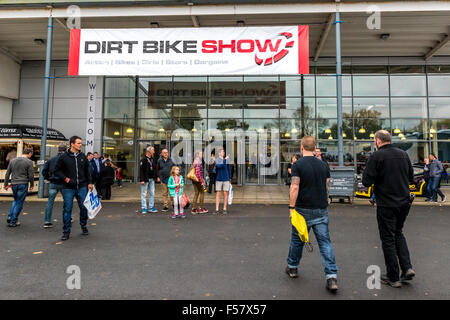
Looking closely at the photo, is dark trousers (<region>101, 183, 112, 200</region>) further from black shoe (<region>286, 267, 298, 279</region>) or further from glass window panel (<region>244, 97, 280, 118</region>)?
glass window panel (<region>244, 97, 280, 118</region>)

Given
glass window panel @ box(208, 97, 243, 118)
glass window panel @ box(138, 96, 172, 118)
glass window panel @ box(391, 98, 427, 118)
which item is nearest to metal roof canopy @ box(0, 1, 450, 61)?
glass window panel @ box(391, 98, 427, 118)

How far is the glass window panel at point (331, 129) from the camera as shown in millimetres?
17125

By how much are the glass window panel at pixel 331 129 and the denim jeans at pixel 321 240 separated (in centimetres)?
1471

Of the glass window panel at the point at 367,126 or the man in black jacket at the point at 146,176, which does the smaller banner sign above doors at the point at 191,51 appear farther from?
the glass window panel at the point at 367,126

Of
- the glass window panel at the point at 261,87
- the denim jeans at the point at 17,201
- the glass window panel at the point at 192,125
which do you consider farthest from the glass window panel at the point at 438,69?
the denim jeans at the point at 17,201

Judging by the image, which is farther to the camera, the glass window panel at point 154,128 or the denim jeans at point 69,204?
the glass window panel at point 154,128

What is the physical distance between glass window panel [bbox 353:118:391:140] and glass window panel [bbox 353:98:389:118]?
0.31 metres

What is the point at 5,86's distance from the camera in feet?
54.6

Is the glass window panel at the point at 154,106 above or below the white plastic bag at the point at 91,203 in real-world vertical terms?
above

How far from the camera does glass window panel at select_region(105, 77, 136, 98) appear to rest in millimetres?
17609

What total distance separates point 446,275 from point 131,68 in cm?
1097

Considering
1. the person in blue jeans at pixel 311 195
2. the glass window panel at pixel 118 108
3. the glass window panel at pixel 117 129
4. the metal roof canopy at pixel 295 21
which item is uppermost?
the metal roof canopy at pixel 295 21
